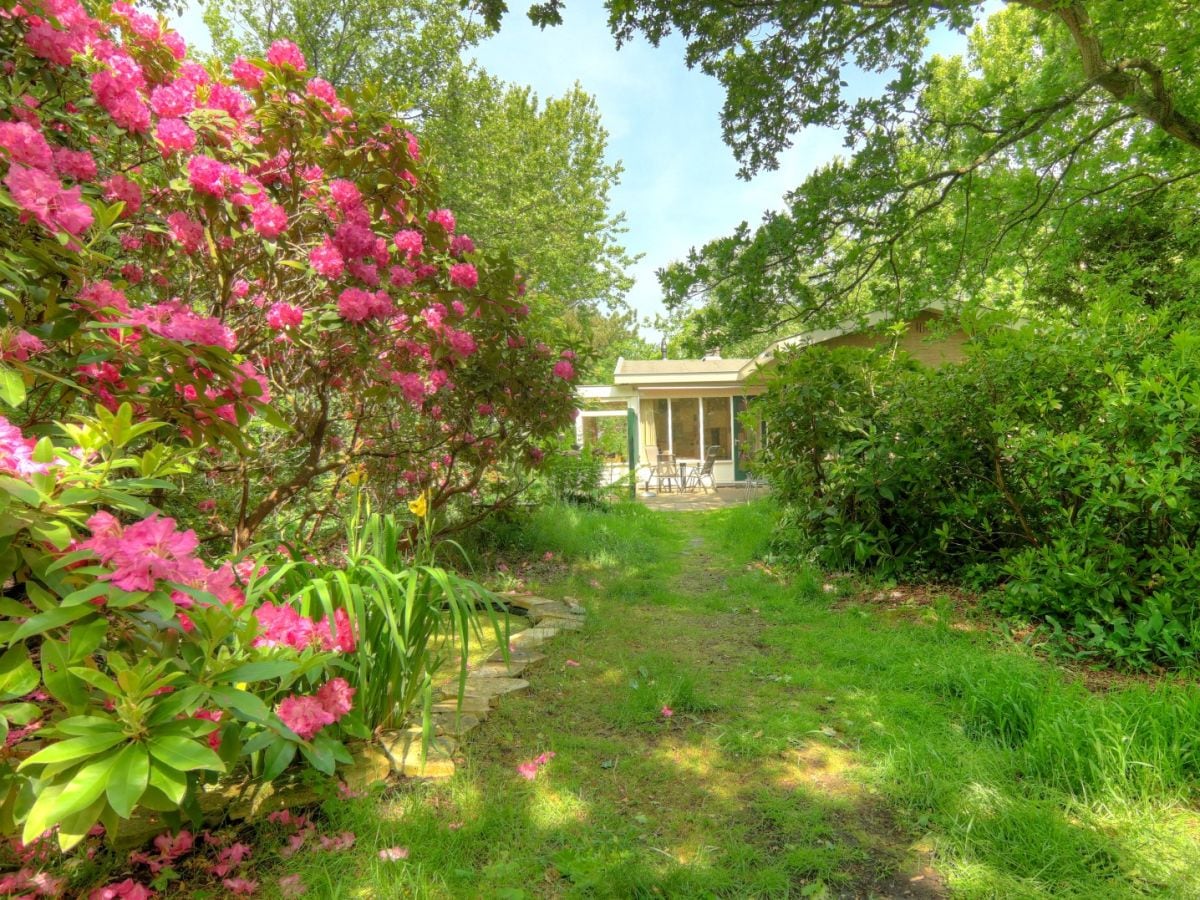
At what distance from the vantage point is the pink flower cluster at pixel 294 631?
1.50m

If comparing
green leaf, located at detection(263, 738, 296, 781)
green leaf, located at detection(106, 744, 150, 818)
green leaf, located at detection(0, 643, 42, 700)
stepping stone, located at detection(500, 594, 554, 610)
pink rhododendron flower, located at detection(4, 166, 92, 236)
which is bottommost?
stepping stone, located at detection(500, 594, 554, 610)

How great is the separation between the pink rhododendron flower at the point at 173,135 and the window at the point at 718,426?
45.7 feet

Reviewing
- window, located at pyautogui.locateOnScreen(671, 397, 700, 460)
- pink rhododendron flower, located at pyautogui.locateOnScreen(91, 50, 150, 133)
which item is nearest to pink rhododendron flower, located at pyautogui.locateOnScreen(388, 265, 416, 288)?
pink rhododendron flower, located at pyautogui.locateOnScreen(91, 50, 150, 133)

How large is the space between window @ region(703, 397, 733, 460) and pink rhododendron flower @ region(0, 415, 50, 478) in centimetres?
1481

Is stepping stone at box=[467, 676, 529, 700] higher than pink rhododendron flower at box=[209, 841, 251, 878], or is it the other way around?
pink rhododendron flower at box=[209, 841, 251, 878]

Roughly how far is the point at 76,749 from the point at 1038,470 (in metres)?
4.41

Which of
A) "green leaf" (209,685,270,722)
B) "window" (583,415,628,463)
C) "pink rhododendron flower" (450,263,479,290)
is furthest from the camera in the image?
"window" (583,415,628,463)

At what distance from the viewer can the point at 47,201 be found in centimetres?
117

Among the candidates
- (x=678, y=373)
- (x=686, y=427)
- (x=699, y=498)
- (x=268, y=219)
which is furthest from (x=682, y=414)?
(x=268, y=219)

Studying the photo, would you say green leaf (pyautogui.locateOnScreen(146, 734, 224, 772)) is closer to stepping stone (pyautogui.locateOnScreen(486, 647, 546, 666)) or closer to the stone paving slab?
stepping stone (pyautogui.locateOnScreen(486, 647, 546, 666))

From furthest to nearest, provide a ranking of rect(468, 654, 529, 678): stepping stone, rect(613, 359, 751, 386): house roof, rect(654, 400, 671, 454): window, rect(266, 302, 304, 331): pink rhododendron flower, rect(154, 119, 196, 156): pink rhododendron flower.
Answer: rect(654, 400, 671, 454): window
rect(613, 359, 751, 386): house roof
rect(468, 654, 529, 678): stepping stone
rect(266, 302, 304, 331): pink rhododendron flower
rect(154, 119, 196, 156): pink rhododendron flower

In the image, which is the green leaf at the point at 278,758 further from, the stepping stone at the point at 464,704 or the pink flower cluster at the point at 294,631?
the stepping stone at the point at 464,704

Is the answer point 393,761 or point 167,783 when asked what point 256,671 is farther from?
point 393,761

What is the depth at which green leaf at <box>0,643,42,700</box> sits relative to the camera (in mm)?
909
